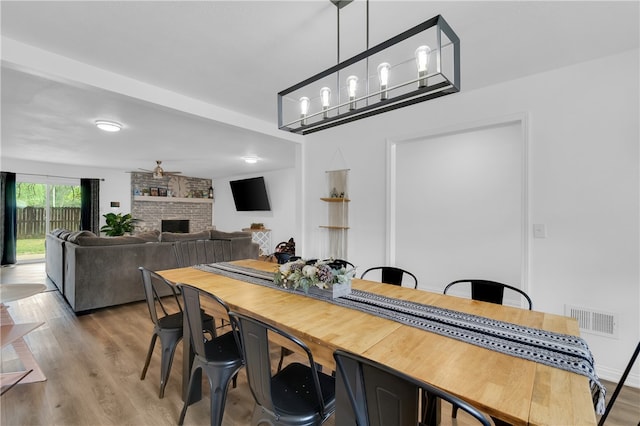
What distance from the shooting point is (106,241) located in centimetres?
371

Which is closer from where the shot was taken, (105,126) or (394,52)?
(394,52)

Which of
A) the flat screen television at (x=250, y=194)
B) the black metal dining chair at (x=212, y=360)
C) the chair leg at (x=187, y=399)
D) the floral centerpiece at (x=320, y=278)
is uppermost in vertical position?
the flat screen television at (x=250, y=194)

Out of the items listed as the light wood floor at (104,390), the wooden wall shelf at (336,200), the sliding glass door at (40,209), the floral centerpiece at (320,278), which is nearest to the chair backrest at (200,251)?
the light wood floor at (104,390)

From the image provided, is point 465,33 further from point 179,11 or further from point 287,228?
point 287,228

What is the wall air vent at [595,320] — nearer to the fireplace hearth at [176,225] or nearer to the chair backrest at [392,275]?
the chair backrest at [392,275]

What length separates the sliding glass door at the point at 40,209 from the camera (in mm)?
6852

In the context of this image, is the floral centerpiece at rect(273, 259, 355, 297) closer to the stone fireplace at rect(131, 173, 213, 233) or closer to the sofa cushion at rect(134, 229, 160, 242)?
the sofa cushion at rect(134, 229, 160, 242)

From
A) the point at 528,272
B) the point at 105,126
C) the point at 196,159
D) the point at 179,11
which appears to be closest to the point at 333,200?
the point at 528,272

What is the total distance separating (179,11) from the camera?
1753 mm

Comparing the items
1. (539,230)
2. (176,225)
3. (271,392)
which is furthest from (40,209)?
(539,230)

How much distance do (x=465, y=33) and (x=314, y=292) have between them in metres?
1.98

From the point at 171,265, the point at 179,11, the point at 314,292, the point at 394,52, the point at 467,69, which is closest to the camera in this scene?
the point at 179,11

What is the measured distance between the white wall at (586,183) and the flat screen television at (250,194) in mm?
5979

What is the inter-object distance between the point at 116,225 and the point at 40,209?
1866 mm
